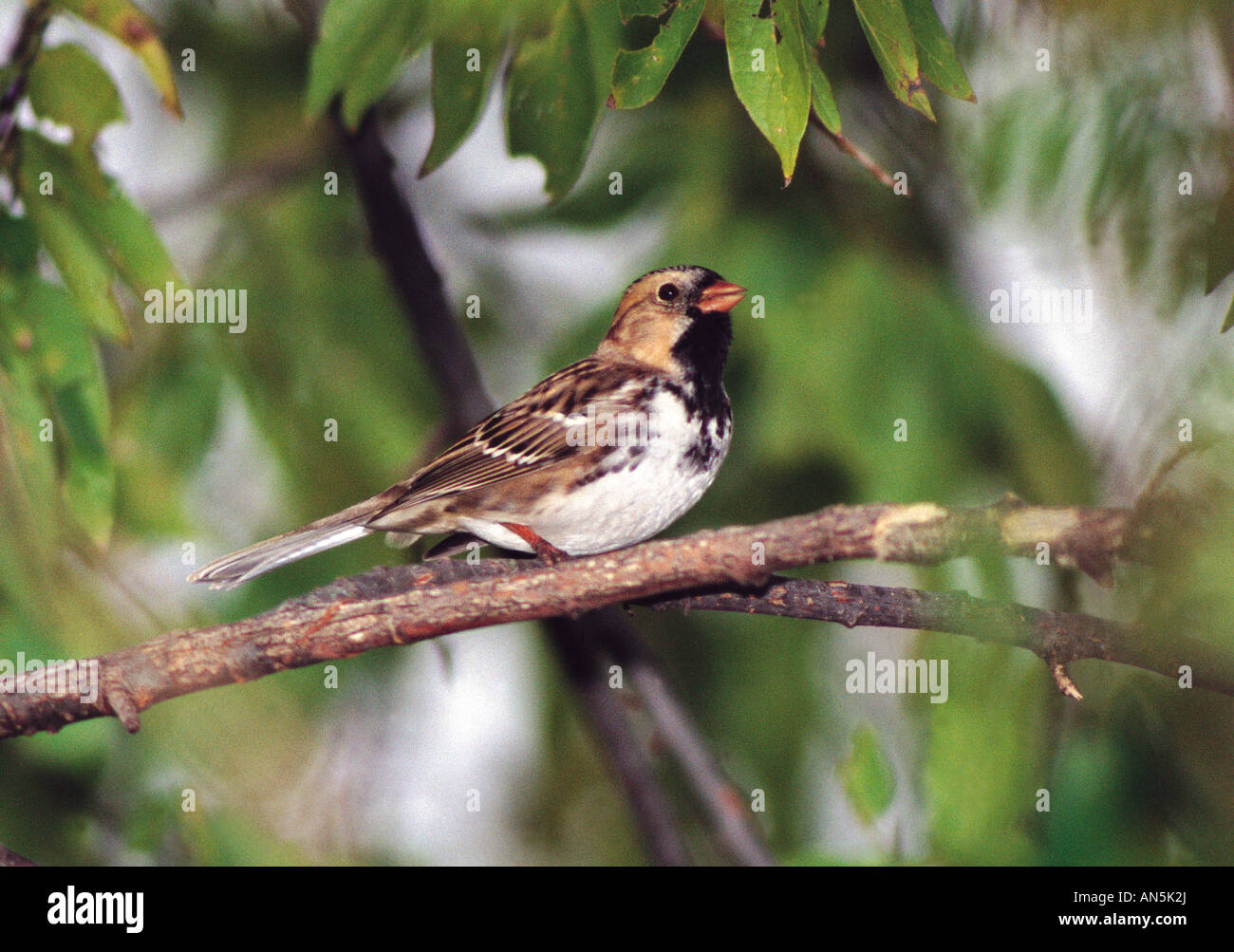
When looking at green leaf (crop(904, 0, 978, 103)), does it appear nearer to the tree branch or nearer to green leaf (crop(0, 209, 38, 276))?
the tree branch

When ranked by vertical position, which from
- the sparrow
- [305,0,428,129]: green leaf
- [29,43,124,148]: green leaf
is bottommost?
the sparrow

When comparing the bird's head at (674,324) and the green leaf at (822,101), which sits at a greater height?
the bird's head at (674,324)

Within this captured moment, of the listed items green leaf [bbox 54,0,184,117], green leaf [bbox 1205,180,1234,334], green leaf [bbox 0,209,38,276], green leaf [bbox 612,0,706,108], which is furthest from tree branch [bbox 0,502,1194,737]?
green leaf [bbox 54,0,184,117]

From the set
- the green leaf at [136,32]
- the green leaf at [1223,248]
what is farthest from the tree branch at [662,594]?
the green leaf at [136,32]

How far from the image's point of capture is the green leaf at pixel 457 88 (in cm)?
199

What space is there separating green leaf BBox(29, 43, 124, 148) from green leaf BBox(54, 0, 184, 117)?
3.1 inches

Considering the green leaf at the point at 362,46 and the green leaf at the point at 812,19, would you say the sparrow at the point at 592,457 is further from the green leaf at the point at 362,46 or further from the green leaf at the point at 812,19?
the green leaf at the point at 812,19

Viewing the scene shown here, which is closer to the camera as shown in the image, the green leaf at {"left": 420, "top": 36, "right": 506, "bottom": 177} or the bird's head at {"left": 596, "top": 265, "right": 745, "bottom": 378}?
the green leaf at {"left": 420, "top": 36, "right": 506, "bottom": 177}

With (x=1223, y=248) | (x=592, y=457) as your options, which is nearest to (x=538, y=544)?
(x=592, y=457)

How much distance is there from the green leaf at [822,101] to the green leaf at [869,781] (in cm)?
126

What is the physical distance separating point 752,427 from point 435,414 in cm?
94

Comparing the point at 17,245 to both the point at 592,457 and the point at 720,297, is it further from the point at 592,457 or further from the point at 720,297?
the point at 720,297

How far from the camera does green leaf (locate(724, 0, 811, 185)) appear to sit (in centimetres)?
155
